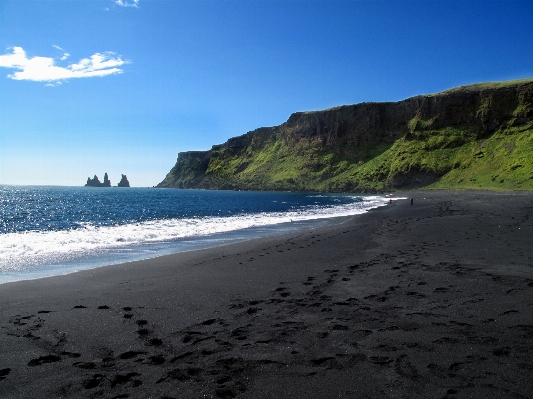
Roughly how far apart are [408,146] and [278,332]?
120 m

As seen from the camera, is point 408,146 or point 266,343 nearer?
point 266,343

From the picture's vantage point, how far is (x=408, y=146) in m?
114

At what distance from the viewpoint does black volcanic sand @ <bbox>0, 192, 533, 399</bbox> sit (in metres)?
3.94

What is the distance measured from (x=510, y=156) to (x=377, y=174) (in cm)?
4005

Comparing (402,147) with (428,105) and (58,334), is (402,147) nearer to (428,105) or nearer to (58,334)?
(428,105)

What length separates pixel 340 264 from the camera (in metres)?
10.9

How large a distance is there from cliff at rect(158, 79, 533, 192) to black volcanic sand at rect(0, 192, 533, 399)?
73201 millimetres

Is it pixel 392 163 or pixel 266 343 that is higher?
pixel 392 163

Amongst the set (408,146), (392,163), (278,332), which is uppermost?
(408,146)

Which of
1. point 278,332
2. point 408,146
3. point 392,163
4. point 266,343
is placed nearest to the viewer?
point 266,343

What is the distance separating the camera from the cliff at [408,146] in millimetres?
87625

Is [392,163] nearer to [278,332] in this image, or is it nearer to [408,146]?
[408,146]

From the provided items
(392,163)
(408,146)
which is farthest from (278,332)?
(408,146)

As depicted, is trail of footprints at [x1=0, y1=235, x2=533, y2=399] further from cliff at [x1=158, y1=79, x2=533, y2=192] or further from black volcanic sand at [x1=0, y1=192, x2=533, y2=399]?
cliff at [x1=158, y1=79, x2=533, y2=192]
